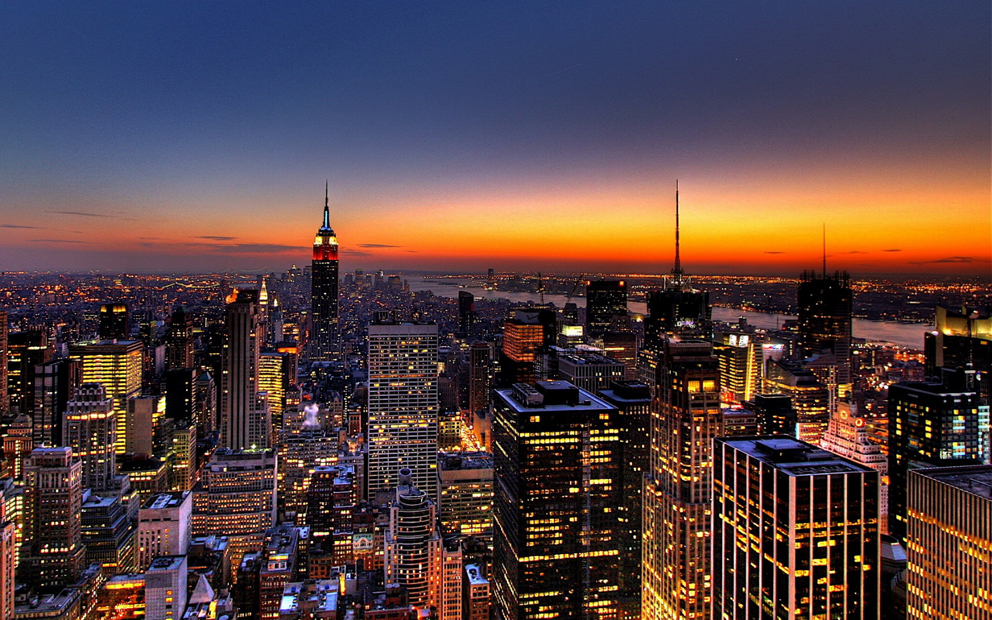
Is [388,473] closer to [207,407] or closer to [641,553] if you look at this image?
[207,407]

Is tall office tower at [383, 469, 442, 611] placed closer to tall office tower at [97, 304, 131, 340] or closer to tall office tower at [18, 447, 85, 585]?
tall office tower at [18, 447, 85, 585]

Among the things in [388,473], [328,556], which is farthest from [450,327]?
[328,556]

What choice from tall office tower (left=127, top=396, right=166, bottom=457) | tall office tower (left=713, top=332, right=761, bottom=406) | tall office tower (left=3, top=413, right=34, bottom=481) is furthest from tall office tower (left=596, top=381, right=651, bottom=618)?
tall office tower (left=127, top=396, right=166, bottom=457)

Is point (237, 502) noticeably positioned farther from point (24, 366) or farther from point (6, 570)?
point (6, 570)

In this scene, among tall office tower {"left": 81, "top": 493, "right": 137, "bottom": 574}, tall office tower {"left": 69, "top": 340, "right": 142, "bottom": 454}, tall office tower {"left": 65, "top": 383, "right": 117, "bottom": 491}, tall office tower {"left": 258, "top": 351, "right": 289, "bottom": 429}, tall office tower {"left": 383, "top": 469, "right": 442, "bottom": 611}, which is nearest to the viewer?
tall office tower {"left": 383, "top": 469, "right": 442, "bottom": 611}

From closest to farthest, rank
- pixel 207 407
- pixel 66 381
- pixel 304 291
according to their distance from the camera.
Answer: pixel 66 381, pixel 207 407, pixel 304 291
